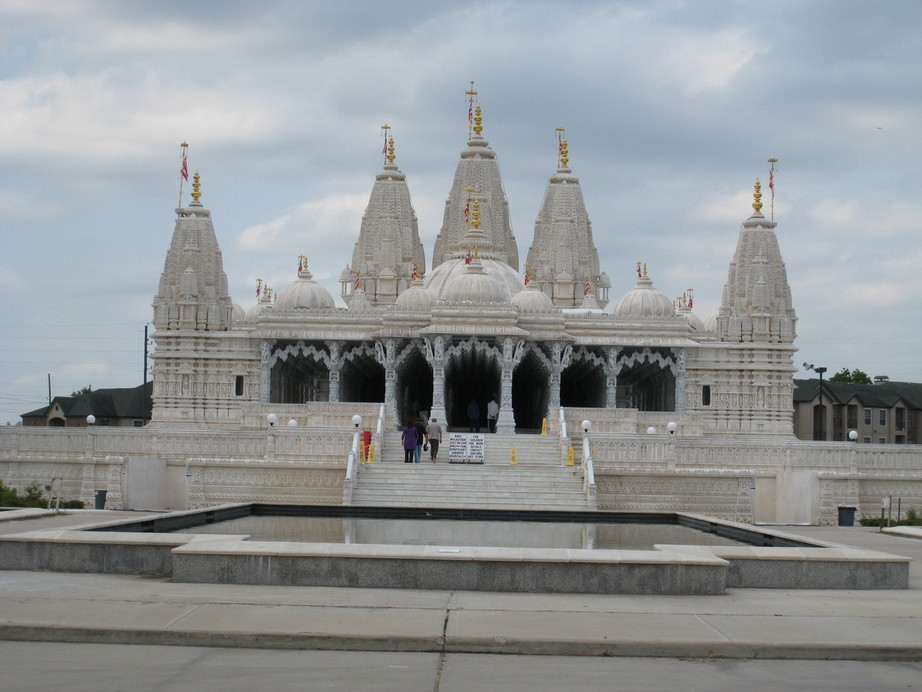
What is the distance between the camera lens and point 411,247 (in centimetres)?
6047

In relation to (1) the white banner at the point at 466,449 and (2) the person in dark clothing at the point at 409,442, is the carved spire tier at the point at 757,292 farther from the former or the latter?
(2) the person in dark clothing at the point at 409,442

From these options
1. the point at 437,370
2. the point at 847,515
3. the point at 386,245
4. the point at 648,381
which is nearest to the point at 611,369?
the point at 648,381

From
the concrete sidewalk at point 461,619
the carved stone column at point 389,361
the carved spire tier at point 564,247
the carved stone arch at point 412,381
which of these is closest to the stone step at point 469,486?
the carved stone arch at point 412,381

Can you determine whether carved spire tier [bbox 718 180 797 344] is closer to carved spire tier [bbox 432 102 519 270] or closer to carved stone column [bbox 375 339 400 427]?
carved spire tier [bbox 432 102 519 270]

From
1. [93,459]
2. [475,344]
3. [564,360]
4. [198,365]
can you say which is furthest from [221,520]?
[198,365]

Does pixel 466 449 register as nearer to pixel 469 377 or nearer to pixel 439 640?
pixel 469 377

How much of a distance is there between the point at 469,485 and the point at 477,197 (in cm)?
2780

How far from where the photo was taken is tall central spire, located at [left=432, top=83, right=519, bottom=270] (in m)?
56.2

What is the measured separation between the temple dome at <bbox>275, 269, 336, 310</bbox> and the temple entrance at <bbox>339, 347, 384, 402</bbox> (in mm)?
2464

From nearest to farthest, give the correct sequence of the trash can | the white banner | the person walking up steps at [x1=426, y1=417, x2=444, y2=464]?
the trash can < the person walking up steps at [x1=426, y1=417, x2=444, y2=464] < the white banner

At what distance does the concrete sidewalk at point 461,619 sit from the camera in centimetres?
1000

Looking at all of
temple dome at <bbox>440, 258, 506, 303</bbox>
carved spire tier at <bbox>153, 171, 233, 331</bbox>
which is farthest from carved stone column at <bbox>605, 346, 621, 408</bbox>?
carved spire tier at <bbox>153, 171, 233, 331</bbox>

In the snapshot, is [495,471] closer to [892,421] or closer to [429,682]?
[429,682]

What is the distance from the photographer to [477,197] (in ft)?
181
